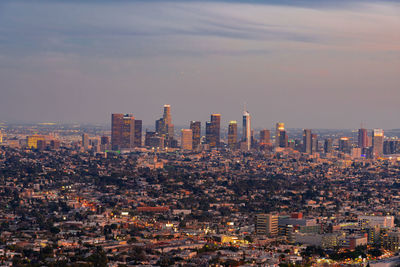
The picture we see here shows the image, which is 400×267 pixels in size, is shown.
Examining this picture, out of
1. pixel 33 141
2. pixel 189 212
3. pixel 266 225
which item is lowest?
pixel 189 212

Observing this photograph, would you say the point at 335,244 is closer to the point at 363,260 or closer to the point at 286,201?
the point at 363,260

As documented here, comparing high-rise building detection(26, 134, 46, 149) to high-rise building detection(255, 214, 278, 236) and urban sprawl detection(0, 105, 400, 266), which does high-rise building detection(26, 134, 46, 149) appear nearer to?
urban sprawl detection(0, 105, 400, 266)

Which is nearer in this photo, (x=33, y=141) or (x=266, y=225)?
(x=266, y=225)

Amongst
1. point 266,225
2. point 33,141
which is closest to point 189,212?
point 266,225

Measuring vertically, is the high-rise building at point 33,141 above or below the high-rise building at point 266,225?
above

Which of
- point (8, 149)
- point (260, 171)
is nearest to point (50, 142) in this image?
point (8, 149)

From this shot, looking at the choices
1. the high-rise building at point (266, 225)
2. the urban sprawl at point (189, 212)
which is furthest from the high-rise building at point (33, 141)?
the high-rise building at point (266, 225)

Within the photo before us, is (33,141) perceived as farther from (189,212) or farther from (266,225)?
(266,225)

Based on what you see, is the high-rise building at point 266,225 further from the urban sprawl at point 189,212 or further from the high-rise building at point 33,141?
the high-rise building at point 33,141
